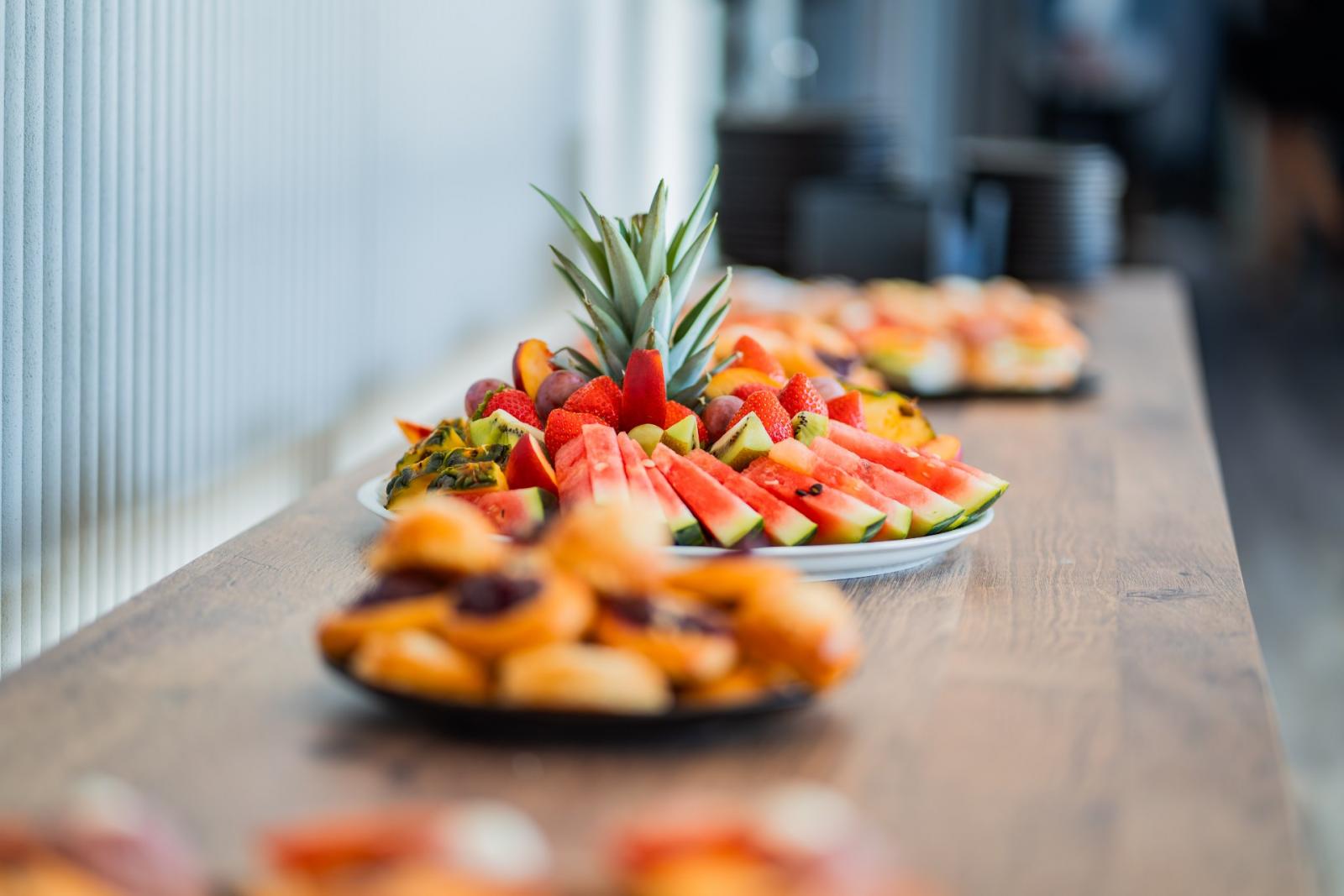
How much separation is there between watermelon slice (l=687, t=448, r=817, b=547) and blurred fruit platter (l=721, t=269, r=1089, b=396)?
0.78 meters

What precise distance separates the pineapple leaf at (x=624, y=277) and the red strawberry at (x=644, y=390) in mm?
91

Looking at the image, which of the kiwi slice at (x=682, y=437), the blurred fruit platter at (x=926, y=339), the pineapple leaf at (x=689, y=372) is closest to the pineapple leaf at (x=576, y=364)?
the pineapple leaf at (x=689, y=372)

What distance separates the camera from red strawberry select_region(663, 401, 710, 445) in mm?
1615

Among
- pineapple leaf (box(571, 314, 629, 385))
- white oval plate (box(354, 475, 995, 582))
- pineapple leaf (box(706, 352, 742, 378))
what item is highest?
pineapple leaf (box(571, 314, 629, 385))

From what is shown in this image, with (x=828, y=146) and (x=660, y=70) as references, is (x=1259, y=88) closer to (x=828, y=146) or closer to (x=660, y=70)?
(x=660, y=70)

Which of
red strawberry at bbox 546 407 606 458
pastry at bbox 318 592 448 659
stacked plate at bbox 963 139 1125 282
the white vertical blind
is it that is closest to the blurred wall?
the white vertical blind

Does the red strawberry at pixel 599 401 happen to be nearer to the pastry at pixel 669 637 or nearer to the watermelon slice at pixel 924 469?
the watermelon slice at pixel 924 469

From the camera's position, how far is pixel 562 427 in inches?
62.0

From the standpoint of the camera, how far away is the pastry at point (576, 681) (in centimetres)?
99

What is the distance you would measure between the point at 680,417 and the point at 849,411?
21cm

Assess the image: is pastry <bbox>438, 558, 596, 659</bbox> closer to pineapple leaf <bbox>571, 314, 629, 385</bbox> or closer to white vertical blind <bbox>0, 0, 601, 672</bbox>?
pineapple leaf <bbox>571, 314, 629, 385</bbox>

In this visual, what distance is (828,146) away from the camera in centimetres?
445

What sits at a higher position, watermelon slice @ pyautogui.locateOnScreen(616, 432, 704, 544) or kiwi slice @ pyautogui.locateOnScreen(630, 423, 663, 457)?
kiwi slice @ pyautogui.locateOnScreen(630, 423, 663, 457)

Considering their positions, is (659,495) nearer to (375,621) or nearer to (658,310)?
(658,310)
